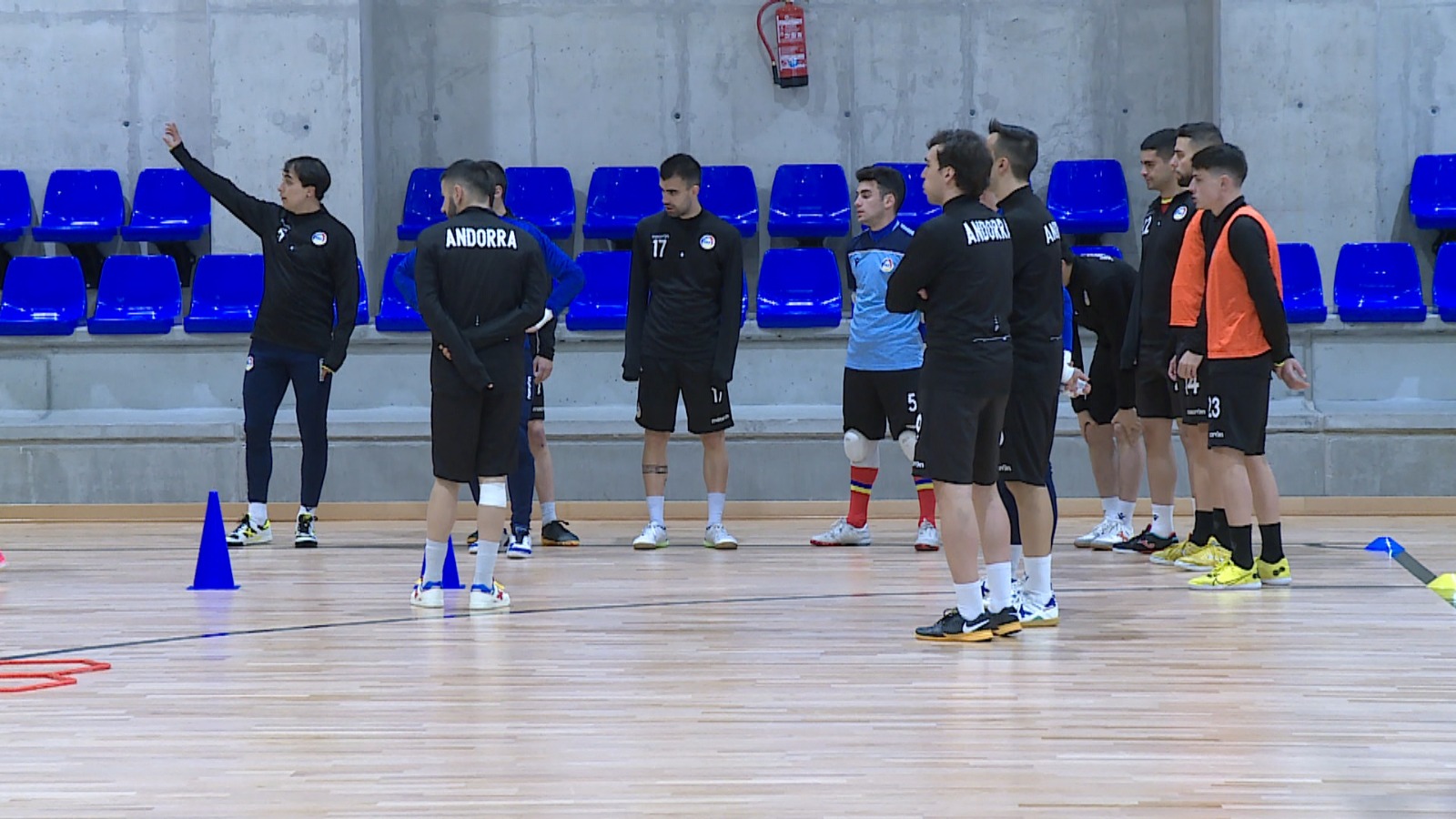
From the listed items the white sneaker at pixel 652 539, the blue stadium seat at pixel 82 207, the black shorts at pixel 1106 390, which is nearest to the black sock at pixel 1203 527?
the black shorts at pixel 1106 390

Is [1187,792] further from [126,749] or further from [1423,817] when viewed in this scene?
[126,749]

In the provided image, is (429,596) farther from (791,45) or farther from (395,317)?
(791,45)

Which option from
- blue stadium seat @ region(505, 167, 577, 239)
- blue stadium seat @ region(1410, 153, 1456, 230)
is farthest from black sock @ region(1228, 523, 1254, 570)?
blue stadium seat @ region(505, 167, 577, 239)

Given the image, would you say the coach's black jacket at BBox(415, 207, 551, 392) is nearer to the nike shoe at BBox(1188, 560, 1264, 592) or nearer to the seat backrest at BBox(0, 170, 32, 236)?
the nike shoe at BBox(1188, 560, 1264, 592)

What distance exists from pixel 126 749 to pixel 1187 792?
2.36m

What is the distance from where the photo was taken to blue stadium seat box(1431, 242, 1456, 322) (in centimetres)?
959

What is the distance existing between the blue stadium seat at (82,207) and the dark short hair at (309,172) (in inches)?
122

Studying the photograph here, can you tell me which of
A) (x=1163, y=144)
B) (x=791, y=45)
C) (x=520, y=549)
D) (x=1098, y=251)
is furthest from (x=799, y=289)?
(x=1163, y=144)

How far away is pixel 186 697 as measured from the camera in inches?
169

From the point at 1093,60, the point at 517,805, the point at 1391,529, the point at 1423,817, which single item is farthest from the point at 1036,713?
the point at 1093,60

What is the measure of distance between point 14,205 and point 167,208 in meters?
0.99

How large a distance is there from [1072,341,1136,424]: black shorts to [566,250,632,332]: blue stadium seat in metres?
3.15

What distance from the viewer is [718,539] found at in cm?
773

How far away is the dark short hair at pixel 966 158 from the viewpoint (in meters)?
4.96
